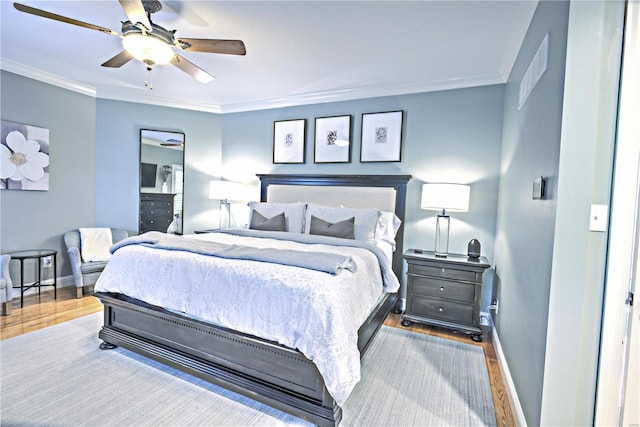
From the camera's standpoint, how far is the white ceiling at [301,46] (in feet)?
7.45

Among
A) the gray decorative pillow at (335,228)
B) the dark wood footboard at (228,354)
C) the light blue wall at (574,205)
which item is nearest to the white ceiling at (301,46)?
the light blue wall at (574,205)

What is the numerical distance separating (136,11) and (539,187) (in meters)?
2.56

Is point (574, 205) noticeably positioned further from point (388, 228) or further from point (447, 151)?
point (447, 151)

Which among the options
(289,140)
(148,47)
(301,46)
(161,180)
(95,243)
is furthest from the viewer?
(161,180)

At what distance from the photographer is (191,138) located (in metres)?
4.85

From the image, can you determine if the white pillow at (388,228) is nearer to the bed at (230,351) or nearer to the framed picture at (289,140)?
the bed at (230,351)

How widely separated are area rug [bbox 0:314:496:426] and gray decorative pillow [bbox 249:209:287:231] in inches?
69.9

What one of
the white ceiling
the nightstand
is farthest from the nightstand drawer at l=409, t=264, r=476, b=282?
the white ceiling

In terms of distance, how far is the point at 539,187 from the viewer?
63.4 inches

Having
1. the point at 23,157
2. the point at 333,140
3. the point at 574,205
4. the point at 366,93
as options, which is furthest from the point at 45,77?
the point at 574,205

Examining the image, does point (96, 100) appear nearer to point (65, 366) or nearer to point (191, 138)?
point (191, 138)

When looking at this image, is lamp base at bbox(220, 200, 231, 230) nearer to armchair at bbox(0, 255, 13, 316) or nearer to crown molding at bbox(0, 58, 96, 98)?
crown molding at bbox(0, 58, 96, 98)

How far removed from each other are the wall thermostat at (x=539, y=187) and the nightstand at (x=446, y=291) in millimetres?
1392

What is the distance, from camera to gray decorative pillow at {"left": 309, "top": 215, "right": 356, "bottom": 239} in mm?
3244
